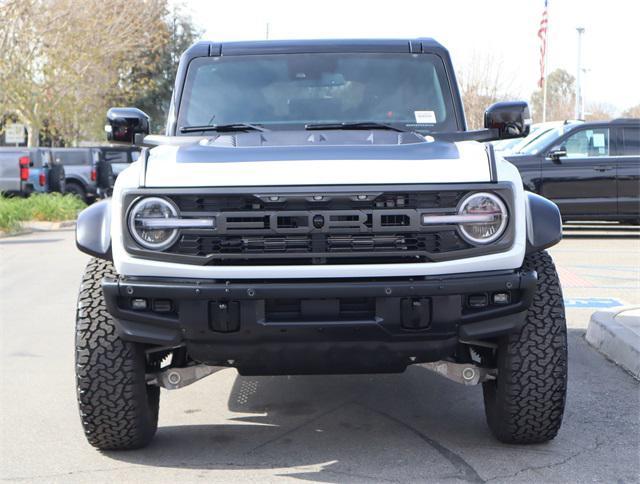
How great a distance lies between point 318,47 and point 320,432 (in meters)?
2.32

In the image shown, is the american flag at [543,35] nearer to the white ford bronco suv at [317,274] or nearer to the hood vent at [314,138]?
the hood vent at [314,138]

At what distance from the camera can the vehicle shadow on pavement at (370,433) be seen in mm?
4746

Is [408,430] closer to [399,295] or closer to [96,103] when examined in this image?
[399,295]

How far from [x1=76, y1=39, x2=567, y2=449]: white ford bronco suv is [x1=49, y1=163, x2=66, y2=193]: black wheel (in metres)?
23.5

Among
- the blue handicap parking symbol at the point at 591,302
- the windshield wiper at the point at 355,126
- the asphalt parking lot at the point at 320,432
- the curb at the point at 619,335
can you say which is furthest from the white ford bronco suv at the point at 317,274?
the blue handicap parking symbol at the point at 591,302

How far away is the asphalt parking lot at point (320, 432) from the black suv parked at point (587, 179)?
8481 millimetres

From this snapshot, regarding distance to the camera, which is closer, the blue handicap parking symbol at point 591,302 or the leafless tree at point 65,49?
the blue handicap parking symbol at point 591,302

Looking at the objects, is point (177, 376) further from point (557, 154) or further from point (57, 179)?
point (57, 179)

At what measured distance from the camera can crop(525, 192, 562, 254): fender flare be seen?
4730 millimetres

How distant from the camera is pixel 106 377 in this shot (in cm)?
473

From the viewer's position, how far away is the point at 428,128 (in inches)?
235

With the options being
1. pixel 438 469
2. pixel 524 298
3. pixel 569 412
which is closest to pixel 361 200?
pixel 524 298

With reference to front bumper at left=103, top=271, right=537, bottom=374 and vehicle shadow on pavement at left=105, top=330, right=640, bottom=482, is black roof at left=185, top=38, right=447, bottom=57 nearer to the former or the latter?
vehicle shadow on pavement at left=105, top=330, right=640, bottom=482

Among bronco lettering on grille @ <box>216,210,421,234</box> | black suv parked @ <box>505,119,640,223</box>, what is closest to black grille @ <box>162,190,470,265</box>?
bronco lettering on grille @ <box>216,210,421,234</box>
